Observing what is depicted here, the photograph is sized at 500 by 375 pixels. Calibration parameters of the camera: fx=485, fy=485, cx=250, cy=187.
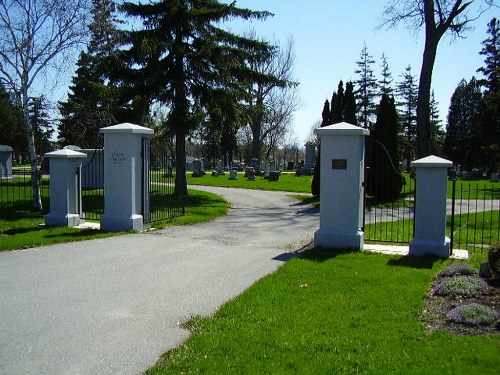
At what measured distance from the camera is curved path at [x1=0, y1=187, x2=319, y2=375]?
14.1 ft

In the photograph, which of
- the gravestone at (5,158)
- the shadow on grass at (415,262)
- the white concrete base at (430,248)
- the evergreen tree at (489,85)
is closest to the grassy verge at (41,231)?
the shadow on grass at (415,262)

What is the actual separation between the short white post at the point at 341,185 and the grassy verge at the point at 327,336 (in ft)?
7.89

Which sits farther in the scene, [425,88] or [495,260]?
[425,88]

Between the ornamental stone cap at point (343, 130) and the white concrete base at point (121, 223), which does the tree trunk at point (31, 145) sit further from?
the ornamental stone cap at point (343, 130)

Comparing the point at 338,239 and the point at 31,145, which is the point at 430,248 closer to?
the point at 338,239

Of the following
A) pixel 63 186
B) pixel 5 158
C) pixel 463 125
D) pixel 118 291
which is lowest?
pixel 118 291

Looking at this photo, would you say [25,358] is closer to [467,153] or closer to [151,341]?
[151,341]

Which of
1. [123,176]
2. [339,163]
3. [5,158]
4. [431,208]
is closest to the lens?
[431,208]

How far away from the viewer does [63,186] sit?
11812 mm

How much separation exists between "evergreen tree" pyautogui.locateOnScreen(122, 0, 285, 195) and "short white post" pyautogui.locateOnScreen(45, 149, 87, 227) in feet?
24.4

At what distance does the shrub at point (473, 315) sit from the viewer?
482 cm

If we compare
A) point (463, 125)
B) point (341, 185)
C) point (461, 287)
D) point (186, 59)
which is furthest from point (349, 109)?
point (463, 125)

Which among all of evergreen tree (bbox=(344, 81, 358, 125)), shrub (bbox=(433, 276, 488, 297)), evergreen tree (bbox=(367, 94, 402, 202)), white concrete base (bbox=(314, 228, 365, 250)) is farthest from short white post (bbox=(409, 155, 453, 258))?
evergreen tree (bbox=(344, 81, 358, 125))

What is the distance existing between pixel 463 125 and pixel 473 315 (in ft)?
212
